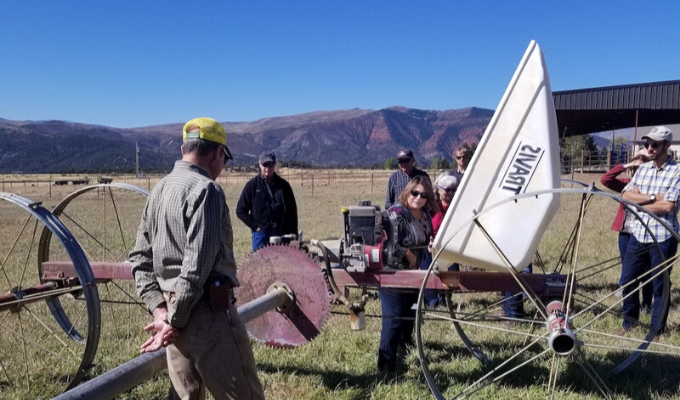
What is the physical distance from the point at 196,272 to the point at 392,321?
2.28 metres

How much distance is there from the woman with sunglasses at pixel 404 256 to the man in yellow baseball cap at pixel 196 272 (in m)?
1.81

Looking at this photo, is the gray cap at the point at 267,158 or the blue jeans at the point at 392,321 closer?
the blue jeans at the point at 392,321

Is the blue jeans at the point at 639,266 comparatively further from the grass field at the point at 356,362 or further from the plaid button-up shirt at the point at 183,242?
the plaid button-up shirt at the point at 183,242

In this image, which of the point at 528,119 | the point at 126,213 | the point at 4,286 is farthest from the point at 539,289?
the point at 126,213

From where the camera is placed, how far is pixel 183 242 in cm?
248

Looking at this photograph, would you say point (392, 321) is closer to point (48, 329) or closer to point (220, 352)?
point (220, 352)

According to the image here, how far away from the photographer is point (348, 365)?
15.3 ft

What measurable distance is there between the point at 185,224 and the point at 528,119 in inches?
84.1

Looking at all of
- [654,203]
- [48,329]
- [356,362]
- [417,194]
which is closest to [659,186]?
[654,203]

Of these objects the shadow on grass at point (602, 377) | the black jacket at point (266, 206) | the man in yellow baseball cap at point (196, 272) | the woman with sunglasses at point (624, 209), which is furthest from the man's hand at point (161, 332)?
the woman with sunglasses at point (624, 209)

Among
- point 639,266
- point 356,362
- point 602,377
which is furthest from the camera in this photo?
point 639,266

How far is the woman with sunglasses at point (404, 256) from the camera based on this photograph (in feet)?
14.3

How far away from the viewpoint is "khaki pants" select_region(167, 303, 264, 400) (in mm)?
2561

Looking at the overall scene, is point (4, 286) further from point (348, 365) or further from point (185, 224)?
point (185, 224)
